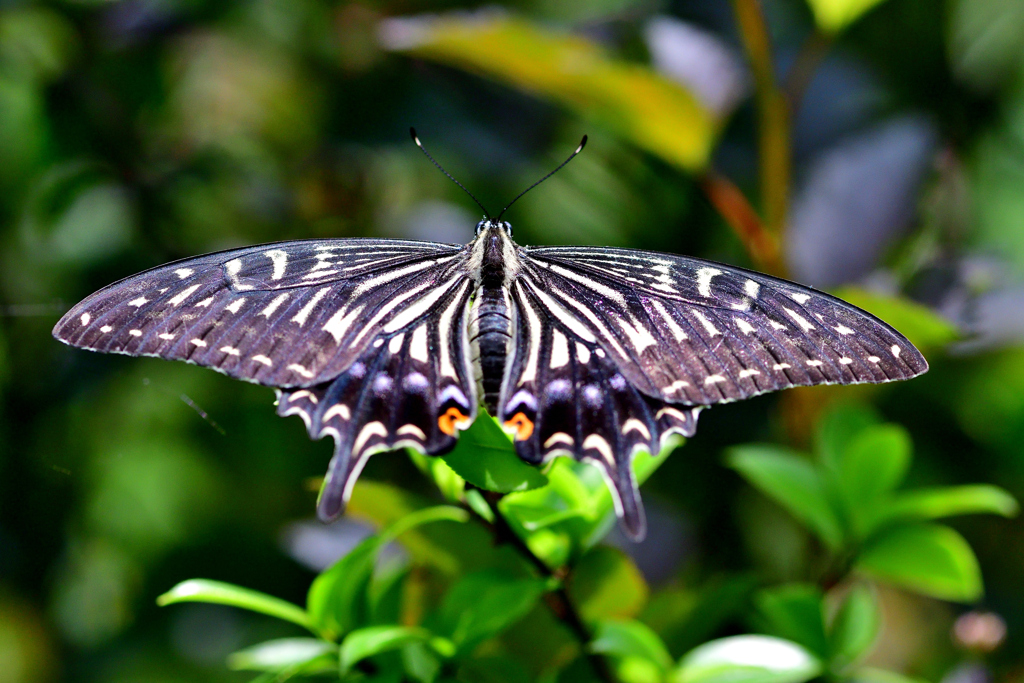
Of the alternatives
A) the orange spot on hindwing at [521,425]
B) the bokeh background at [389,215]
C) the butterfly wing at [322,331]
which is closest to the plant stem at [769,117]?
the bokeh background at [389,215]

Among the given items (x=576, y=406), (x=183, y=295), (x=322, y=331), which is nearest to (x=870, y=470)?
(x=576, y=406)

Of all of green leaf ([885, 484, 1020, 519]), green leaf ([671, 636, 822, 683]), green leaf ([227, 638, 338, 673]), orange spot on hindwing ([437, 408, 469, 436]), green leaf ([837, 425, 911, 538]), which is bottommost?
green leaf ([671, 636, 822, 683])

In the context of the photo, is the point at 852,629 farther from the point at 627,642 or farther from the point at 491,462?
the point at 491,462

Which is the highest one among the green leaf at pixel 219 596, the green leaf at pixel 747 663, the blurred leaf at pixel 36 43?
the blurred leaf at pixel 36 43

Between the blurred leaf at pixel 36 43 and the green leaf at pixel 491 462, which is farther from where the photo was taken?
the blurred leaf at pixel 36 43

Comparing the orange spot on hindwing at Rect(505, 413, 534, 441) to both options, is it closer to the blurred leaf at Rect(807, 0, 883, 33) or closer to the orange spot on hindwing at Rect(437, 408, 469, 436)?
the orange spot on hindwing at Rect(437, 408, 469, 436)

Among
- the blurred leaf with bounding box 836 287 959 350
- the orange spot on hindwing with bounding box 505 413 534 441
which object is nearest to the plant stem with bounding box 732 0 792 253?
the blurred leaf with bounding box 836 287 959 350

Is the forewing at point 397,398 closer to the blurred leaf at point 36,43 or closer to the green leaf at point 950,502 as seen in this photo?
the green leaf at point 950,502

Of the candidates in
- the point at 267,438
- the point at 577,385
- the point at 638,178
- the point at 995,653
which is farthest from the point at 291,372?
the point at 995,653
